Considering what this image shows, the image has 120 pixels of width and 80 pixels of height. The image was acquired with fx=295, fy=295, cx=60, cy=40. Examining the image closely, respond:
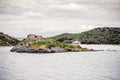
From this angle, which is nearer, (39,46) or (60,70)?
(60,70)

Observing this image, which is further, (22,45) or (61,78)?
(22,45)

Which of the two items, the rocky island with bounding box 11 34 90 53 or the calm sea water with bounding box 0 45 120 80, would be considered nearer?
the calm sea water with bounding box 0 45 120 80

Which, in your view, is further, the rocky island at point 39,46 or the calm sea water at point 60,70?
the rocky island at point 39,46

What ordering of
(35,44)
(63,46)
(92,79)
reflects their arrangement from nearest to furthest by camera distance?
(92,79) → (35,44) → (63,46)

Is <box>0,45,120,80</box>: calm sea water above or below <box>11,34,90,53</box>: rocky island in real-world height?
below

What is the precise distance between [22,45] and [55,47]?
2062 cm

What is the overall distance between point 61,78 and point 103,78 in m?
9.64

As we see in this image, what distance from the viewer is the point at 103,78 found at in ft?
222

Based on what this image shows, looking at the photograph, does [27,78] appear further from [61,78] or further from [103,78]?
[103,78]

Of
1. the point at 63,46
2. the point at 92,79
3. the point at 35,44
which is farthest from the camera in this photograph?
the point at 63,46

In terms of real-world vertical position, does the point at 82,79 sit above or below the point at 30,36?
below

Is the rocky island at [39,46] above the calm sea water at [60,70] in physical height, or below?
above

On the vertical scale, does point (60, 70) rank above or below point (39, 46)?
below

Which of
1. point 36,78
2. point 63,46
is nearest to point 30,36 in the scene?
point 63,46
